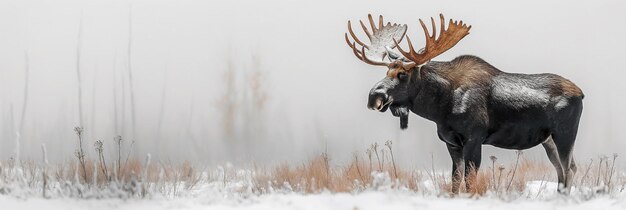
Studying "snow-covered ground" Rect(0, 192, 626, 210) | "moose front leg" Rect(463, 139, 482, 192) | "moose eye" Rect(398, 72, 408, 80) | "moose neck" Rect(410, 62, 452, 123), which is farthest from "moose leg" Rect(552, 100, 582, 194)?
"moose eye" Rect(398, 72, 408, 80)

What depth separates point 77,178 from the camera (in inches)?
244

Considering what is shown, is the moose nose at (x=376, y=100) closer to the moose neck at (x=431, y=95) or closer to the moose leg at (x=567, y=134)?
the moose neck at (x=431, y=95)

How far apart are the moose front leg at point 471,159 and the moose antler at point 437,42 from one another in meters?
0.72

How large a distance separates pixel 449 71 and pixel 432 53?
0.76ft

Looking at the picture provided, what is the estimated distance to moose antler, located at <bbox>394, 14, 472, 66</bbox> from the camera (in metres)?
6.65

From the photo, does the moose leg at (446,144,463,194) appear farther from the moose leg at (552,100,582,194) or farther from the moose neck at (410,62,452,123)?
the moose leg at (552,100,582,194)

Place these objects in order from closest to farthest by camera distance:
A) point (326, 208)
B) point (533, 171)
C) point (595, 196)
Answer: point (326, 208) → point (595, 196) → point (533, 171)

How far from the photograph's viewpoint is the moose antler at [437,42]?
6652 mm

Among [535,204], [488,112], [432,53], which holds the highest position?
[432,53]

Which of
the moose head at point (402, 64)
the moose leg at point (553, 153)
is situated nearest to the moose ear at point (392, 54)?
the moose head at point (402, 64)

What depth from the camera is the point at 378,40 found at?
7.09m

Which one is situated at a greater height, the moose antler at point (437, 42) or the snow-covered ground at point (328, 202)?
the moose antler at point (437, 42)

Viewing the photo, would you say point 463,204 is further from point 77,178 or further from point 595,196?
point 77,178

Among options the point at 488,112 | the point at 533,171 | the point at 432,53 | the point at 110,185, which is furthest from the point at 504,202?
the point at 110,185
